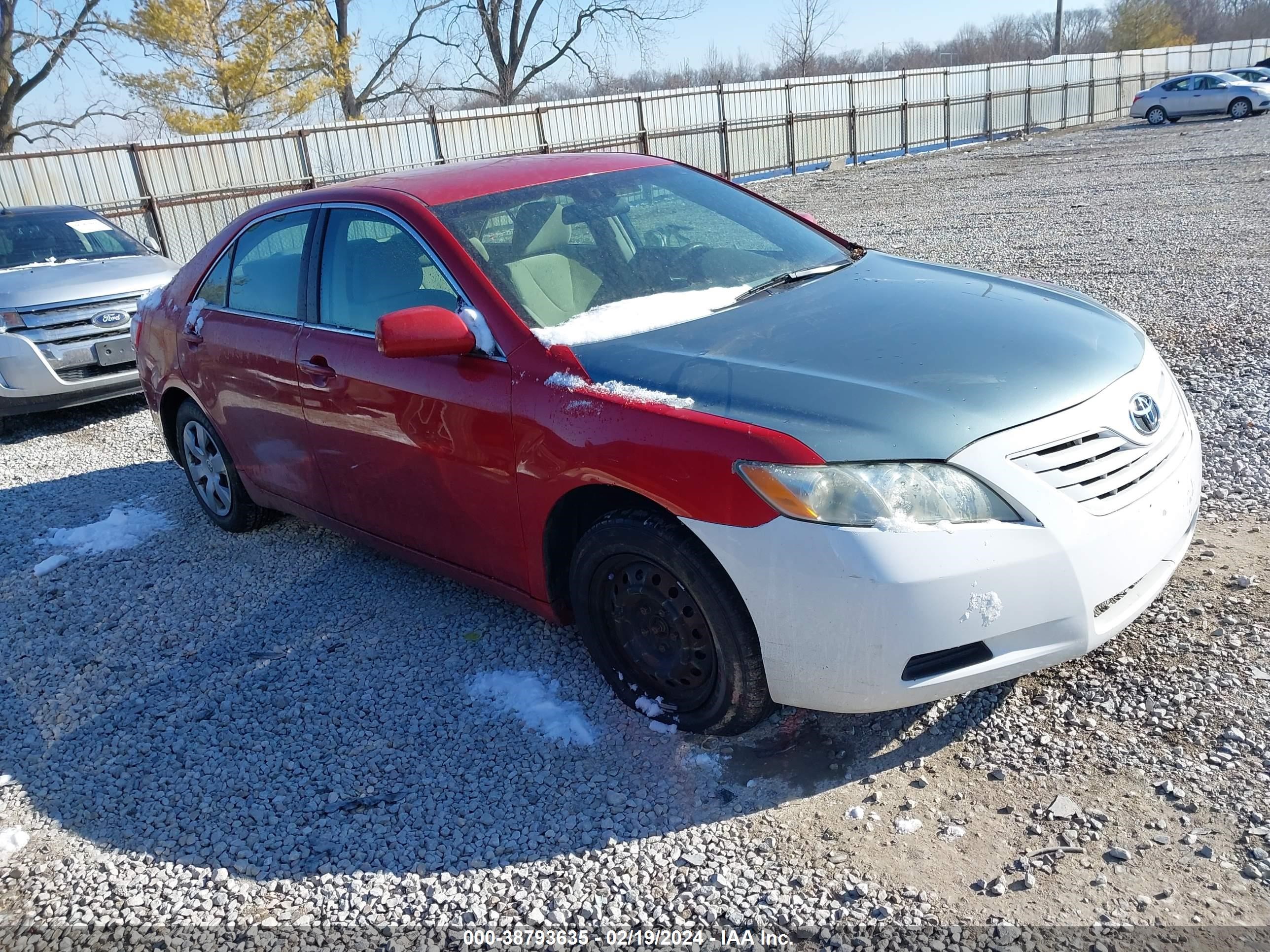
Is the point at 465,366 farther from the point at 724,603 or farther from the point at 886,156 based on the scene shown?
the point at 886,156

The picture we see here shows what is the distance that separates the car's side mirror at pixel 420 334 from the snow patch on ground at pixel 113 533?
2866 mm

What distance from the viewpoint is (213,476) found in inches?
204

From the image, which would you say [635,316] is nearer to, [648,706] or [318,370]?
[648,706]

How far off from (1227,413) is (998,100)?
29970mm

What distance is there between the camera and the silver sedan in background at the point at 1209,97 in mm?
29562

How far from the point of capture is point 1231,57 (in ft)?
159

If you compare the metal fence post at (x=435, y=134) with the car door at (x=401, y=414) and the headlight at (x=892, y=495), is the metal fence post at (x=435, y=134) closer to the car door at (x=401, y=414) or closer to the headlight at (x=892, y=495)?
the car door at (x=401, y=414)

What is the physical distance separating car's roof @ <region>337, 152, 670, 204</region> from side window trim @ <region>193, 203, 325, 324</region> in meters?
0.22

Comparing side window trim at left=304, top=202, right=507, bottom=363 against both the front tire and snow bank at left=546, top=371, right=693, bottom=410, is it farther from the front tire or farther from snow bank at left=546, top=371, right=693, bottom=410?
the front tire

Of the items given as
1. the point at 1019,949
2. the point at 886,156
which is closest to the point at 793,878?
the point at 1019,949

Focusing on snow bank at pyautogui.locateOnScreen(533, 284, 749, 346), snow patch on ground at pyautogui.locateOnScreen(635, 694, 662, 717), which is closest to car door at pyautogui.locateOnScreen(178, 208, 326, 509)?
snow bank at pyautogui.locateOnScreen(533, 284, 749, 346)

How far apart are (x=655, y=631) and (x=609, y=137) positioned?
2122 centimetres

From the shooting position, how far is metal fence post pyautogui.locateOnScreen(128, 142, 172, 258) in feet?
53.6

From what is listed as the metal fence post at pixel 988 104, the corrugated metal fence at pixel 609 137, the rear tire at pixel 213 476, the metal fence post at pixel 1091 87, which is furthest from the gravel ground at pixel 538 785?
the metal fence post at pixel 1091 87
